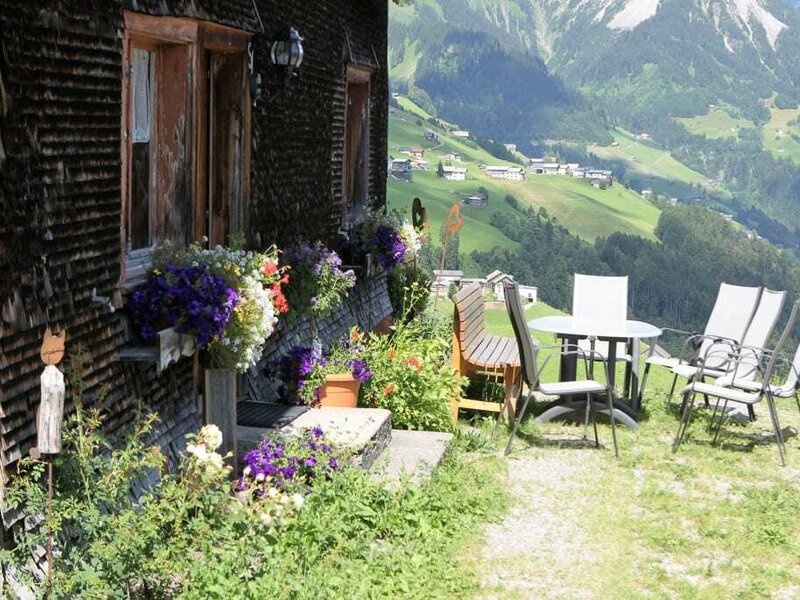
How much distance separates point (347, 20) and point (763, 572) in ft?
21.2

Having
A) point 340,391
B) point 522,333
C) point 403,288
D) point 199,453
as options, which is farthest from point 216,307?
point 403,288

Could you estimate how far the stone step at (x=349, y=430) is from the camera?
6656mm

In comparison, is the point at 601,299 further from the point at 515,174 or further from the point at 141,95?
the point at 515,174

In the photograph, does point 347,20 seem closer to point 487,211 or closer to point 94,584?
point 94,584

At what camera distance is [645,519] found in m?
6.74

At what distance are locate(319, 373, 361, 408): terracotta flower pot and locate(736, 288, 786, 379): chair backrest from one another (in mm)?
3217

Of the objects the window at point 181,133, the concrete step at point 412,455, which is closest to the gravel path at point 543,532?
the concrete step at point 412,455

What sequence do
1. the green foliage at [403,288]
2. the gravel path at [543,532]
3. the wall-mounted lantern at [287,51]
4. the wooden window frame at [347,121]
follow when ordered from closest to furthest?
the gravel path at [543,532], the wall-mounted lantern at [287,51], the wooden window frame at [347,121], the green foliage at [403,288]

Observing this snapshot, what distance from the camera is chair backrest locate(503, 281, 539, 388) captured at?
836cm

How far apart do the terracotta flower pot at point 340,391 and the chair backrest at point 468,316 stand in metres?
1.32

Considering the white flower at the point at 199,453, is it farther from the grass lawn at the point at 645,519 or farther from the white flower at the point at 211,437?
the grass lawn at the point at 645,519

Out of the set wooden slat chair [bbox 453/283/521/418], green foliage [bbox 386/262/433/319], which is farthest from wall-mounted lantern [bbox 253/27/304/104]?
green foliage [bbox 386/262/433/319]

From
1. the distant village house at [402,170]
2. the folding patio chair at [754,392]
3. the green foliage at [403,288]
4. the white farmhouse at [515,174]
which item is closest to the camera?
the folding patio chair at [754,392]

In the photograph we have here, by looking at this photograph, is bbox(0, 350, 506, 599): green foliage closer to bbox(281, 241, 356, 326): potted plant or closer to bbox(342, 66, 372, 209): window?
bbox(281, 241, 356, 326): potted plant
